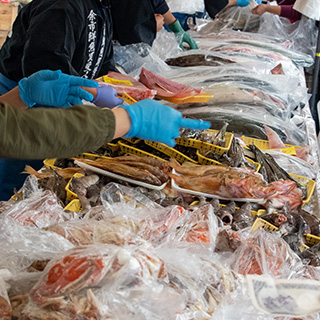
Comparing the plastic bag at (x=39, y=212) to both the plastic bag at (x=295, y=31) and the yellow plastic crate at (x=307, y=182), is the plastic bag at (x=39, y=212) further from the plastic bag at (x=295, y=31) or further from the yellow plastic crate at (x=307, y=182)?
the plastic bag at (x=295, y=31)

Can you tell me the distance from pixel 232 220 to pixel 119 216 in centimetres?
67

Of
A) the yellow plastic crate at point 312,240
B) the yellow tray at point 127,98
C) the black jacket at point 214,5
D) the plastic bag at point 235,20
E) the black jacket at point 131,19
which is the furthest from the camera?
the plastic bag at point 235,20

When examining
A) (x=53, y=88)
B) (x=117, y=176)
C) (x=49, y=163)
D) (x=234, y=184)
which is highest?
(x=53, y=88)

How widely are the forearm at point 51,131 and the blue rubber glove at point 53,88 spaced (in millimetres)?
828

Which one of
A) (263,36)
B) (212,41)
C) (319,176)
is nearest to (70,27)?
(319,176)

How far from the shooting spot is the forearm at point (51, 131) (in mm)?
1187

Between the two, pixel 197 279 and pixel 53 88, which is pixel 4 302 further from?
pixel 53 88

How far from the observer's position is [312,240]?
2.07 meters

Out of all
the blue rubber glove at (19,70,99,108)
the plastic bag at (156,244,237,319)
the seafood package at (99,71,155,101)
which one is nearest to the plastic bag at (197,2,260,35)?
the seafood package at (99,71,155,101)

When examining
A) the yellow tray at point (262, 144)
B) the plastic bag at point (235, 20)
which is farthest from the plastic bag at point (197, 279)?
the plastic bag at point (235, 20)

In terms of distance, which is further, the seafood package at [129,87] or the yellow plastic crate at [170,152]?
the seafood package at [129,87]

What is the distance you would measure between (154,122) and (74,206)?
551mm

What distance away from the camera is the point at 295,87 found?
12.6 ft

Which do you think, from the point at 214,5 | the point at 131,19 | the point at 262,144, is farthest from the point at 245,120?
the point at 214,5
